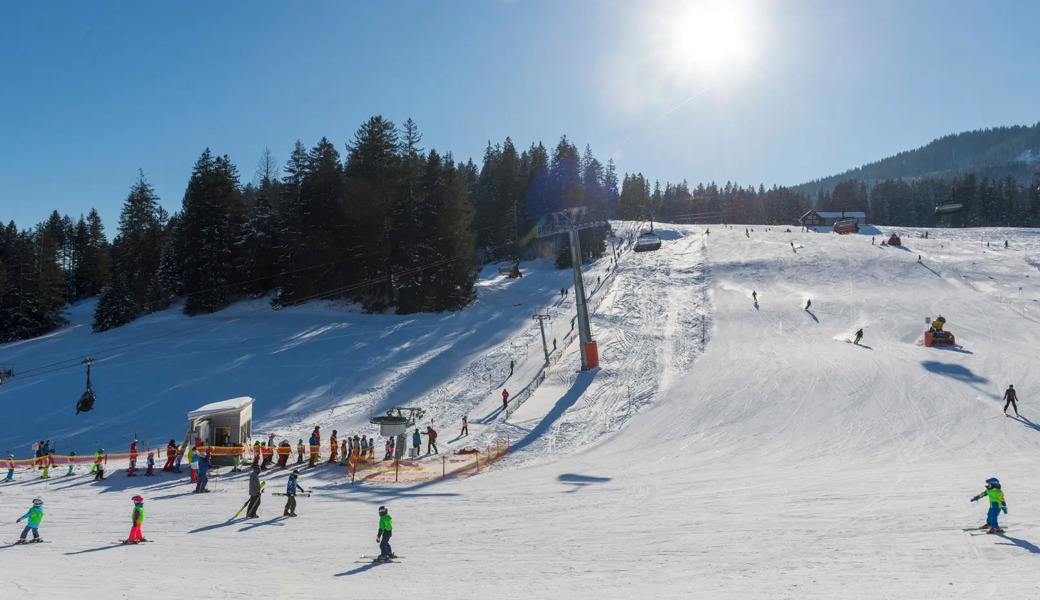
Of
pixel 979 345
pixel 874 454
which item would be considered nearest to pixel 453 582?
pixel 874 454

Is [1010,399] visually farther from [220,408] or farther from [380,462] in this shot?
[220,408]

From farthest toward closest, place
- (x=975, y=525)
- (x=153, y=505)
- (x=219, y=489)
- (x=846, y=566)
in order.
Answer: (x=219, y=489)
(x=153, y=505)
(x=975, y=525)
(x=846, y=566)

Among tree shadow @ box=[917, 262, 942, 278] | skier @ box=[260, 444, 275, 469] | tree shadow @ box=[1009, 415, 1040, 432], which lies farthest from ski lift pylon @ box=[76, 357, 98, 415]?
tree shadow @ box=[917, 262, 942, 278]

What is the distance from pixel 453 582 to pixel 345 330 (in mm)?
35553

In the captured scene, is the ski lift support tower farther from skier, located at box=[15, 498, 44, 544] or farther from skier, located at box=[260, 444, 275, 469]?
skier, located at box=[15, 498, 44, 544]

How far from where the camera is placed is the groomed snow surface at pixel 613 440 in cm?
A: 1053

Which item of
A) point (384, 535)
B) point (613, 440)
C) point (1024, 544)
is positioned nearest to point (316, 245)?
point (613, 440)

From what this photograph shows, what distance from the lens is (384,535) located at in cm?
1146

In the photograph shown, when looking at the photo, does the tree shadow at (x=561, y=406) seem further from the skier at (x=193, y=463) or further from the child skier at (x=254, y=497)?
the skier at (x=193, y=463)

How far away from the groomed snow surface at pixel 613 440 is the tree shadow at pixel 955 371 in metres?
0.23

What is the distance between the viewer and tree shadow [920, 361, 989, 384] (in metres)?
26.3

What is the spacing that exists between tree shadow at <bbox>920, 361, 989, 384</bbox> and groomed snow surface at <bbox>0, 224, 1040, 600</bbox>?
229 mm

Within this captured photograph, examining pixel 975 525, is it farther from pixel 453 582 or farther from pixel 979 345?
pixel 979 345

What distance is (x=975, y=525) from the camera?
39.8 feet
